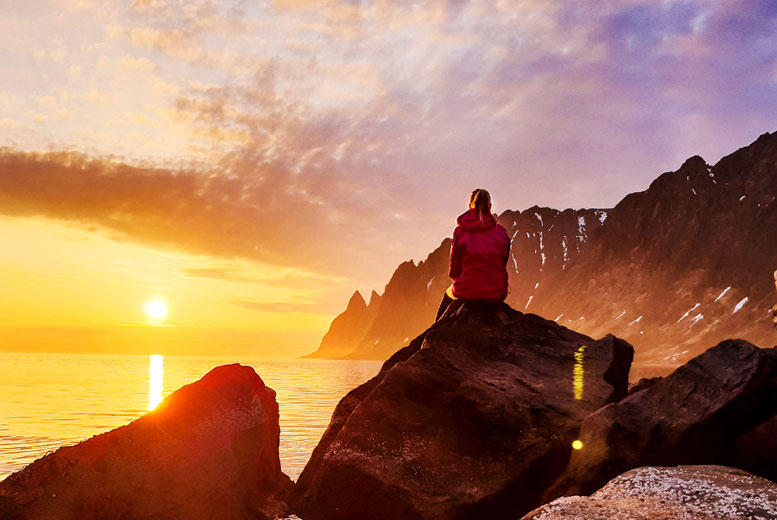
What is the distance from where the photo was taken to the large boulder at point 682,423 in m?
8.88

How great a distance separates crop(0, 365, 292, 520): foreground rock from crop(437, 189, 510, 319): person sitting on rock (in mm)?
5131

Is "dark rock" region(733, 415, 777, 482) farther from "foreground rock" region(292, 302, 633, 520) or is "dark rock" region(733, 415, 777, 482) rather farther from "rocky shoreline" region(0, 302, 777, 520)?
"foreground rock" region(292, 302, 633, 520)

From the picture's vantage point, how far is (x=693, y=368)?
9883 millimetres

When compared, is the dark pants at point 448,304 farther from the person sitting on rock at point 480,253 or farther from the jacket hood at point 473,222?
the jacket hood at point 473,222

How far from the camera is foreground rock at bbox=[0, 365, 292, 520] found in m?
8.73

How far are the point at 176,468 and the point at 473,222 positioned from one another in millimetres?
7556

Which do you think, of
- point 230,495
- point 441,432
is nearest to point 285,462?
point 230,495

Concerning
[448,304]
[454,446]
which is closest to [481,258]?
[448,304]

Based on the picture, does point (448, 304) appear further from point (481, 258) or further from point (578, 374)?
point (578, 374)

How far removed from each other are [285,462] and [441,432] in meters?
9.66

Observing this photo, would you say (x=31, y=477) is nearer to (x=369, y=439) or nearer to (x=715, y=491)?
(x=369, y=439)

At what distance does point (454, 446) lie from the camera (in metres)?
10.1

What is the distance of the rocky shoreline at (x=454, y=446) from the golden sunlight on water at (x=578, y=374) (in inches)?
1.5

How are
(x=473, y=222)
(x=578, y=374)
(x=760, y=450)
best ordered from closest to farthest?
(x=760, y=450) < (x=578, y=374) < (x=473, y=222)
